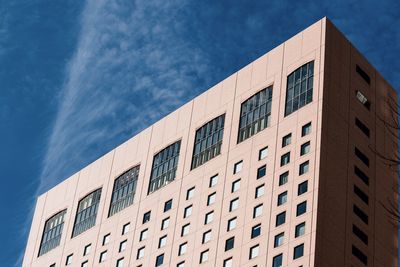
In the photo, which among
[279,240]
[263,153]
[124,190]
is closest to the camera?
[279,240]

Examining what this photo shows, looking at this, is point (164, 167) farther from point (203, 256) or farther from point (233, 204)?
point (203, 256)

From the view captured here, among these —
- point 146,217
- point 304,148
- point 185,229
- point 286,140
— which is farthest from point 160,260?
point 304,148

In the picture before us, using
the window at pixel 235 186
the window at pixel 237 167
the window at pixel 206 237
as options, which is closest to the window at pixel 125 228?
the window at pixel 206 237

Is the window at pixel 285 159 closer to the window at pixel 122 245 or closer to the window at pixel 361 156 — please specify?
the window at pixel 361 156

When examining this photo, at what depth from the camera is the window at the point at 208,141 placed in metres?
97.6

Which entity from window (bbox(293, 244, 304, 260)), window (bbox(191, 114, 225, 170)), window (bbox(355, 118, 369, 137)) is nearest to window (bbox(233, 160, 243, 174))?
window (bbox(191, 114, 225, 170))

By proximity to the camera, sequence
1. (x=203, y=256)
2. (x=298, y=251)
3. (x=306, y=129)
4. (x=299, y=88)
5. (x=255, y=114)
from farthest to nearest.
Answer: (x=255, y=114), (x=299, y=88), (x=203, y=256), (x=306, y=129), (x=298, y=251)

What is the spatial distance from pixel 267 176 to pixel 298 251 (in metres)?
10.0

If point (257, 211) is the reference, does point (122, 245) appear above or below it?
above

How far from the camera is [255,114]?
3750 inches

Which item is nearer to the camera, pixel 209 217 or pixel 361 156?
pixel 361 156

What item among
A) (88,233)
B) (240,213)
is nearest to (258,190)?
(240,213)

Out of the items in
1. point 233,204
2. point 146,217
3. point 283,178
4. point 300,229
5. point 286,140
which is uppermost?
point 146,217

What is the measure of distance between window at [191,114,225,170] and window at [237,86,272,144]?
8.91 ft
